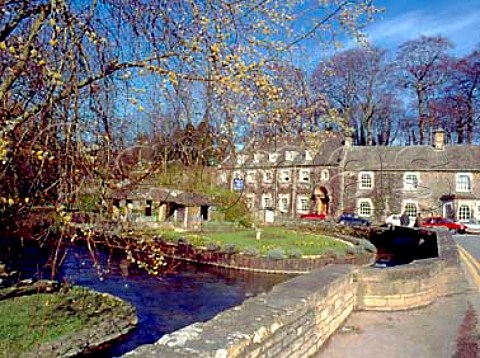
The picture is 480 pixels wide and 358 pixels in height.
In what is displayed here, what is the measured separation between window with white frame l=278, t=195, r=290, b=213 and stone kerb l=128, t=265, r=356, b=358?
36491 millimetres

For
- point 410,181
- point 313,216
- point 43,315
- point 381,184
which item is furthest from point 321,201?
point 43,315

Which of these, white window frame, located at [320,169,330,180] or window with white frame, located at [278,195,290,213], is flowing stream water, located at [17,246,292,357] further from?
window with white frame, located at [278,195,290,213]

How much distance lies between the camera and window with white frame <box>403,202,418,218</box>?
38666 mm

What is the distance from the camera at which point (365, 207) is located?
40500mm

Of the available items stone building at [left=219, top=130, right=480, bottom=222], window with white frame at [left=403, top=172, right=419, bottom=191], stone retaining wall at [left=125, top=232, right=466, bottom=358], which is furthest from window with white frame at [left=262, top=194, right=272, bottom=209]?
stone retaining wall at [left=125, top=232, right=466, bottom=358]

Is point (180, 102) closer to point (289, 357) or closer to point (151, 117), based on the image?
point (151, 117)

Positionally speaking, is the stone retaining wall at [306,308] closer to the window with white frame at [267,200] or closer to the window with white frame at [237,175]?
the window with white frame at [237,175]

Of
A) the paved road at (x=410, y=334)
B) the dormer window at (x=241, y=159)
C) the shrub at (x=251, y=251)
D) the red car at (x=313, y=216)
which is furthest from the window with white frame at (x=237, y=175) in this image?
the red car at (x=313, y=216)

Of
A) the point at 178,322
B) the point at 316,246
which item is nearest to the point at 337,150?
the point at 316,246

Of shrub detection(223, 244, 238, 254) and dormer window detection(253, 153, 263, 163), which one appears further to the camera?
shrub detection(223, 244, 238, 254)

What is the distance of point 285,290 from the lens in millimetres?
5676

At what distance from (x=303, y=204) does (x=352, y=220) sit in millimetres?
6923

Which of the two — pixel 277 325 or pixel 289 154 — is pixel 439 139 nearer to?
pixel 289 154

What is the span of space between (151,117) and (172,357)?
2.08 meters
